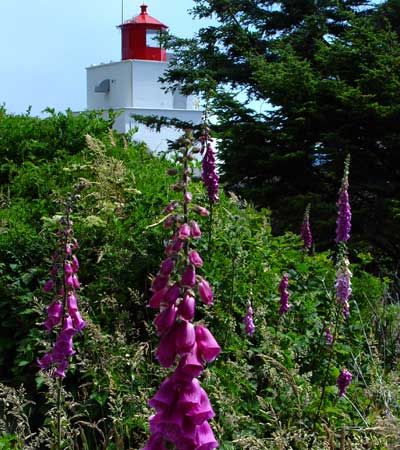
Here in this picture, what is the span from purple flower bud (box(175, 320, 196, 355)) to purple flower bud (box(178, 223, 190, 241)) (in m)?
0.23

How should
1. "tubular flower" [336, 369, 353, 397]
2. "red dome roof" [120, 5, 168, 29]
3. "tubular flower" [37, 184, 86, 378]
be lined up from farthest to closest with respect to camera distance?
"red dome roof" [120, 5, 168, 29] < "tubular flower" [336, 369, 353, 397] < "tubular flower" [37, 184, 86, 378]

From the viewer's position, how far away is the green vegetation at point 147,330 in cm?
399

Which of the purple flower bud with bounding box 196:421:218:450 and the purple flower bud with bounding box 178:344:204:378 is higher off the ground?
the purple flower bud with bounding box 178:344:204:378

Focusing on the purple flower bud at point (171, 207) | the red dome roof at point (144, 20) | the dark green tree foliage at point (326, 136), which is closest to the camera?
the purple flower bud at point (171, 207)

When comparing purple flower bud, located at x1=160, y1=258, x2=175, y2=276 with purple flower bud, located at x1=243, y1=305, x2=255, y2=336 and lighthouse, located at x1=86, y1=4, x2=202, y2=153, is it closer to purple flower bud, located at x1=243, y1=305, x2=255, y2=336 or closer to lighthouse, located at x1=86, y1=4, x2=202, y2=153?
purple flower bud, located at x1=243, y1=305, x2=255, y2=336

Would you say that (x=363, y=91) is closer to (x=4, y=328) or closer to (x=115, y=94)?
(x=4, y=328)

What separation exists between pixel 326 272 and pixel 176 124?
13389 millimetres

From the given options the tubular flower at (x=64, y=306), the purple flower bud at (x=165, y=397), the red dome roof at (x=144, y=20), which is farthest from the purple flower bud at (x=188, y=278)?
the red dome roof at (x=144, y=20)

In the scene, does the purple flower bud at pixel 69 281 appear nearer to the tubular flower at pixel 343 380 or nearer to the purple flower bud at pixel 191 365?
the purple flower bud at pixel 191 365

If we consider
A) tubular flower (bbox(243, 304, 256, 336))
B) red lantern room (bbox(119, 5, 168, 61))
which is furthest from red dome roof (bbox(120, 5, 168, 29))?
tubular flower (bbox(243, 304, 256, 336))

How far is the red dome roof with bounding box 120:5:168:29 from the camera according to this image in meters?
50.0

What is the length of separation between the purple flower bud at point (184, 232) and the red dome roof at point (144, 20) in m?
50.3

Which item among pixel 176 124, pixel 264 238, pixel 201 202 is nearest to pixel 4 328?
pixel 201 202

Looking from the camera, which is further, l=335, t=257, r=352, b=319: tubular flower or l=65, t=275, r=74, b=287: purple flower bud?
l=335, t=257, r=352, b=319: tubular flower
